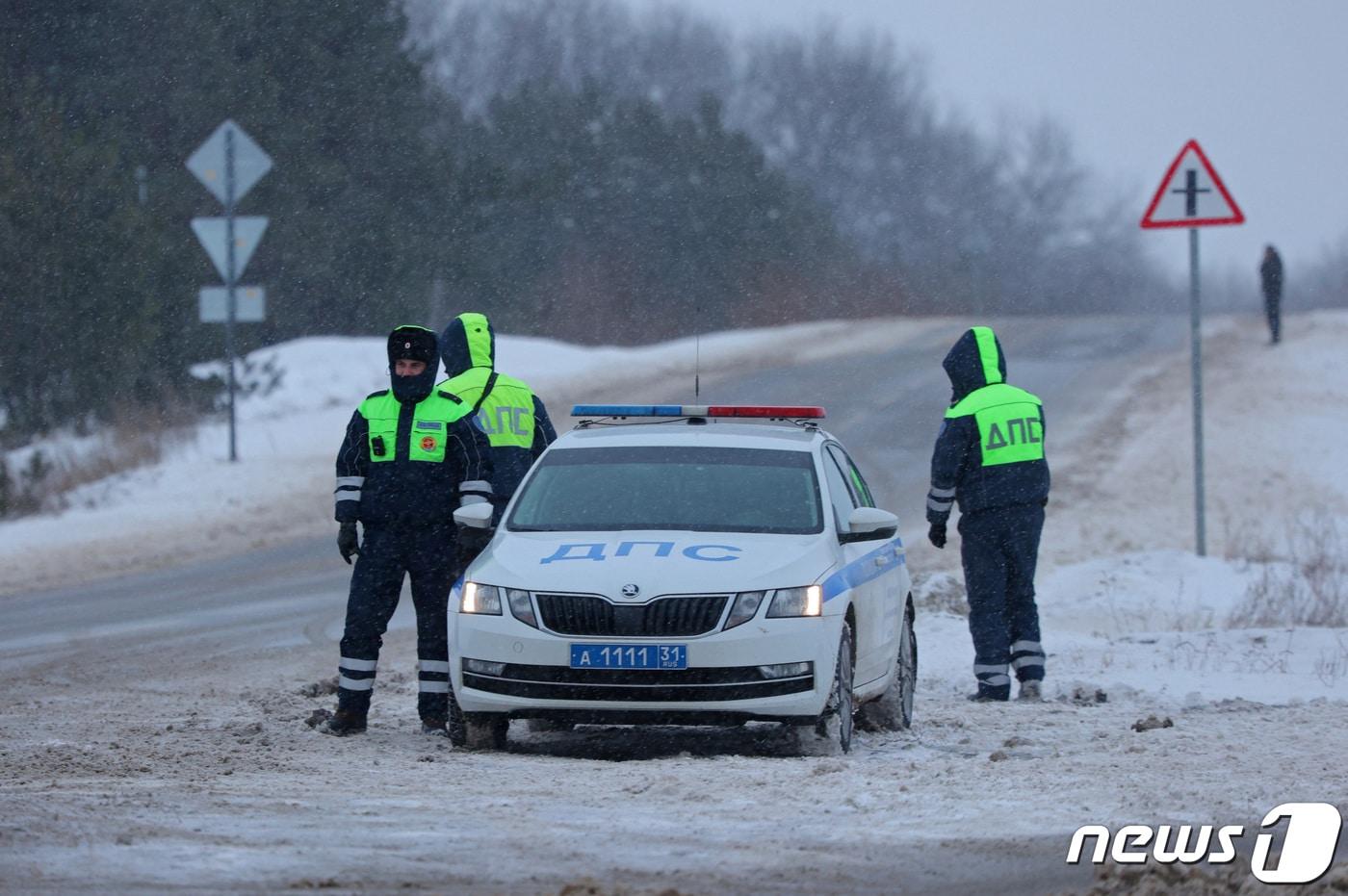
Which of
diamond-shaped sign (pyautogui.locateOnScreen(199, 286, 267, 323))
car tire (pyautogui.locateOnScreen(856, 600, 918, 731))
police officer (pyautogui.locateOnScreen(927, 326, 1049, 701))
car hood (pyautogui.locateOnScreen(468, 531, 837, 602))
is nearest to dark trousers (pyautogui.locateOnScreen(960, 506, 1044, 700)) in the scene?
police officer (pyautogui.locateOnScreen(927, 326, 1049, 701))

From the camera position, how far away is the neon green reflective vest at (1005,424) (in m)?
10.4

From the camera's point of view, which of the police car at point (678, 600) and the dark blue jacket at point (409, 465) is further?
the dark blue jacket at point (409, 465)

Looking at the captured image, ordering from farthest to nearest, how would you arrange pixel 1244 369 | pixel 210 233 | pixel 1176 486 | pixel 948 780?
pixel 1244 369 < pixel 210 233 < pixel 1176 486 < pixel 948 780

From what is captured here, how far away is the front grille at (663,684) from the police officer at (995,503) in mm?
2885

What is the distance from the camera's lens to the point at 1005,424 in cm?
1041

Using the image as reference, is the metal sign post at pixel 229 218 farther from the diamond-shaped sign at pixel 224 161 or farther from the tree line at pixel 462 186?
the tree line at pixel 462 186

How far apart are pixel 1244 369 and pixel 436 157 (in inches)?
598

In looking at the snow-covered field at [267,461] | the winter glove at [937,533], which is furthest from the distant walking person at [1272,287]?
the winter glove at [937,533]

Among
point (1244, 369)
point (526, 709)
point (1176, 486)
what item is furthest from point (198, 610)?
point (1244, 369)

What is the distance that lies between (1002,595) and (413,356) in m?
3.74

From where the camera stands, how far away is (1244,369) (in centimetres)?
2975

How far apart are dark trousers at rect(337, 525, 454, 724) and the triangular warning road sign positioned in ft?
25.5

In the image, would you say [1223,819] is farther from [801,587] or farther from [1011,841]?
[801,587]

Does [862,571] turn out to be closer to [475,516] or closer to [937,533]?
[475,516]
